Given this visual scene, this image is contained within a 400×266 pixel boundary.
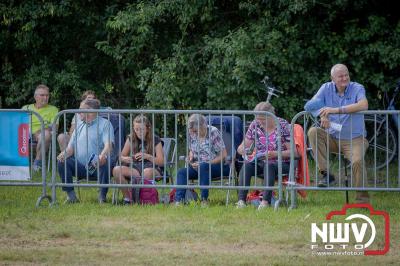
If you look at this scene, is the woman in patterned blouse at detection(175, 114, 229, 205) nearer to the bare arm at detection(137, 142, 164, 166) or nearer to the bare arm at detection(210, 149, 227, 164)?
the bare arm at detection(210, 149, 227, 164)

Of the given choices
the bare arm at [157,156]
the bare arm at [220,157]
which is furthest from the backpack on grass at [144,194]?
the bare arm at [220,157]

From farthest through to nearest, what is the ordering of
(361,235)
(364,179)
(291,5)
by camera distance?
(291,5)
(364,179)
(361,235)

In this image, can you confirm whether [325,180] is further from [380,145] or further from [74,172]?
[380,145]

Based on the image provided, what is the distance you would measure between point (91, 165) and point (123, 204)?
0.62 metres

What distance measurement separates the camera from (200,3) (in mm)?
17062

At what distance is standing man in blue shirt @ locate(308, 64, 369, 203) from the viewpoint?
12203 millimetres

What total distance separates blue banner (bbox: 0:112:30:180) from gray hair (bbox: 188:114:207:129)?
6.21ft

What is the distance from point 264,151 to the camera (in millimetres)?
12500

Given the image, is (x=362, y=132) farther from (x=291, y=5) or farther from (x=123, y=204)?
(x=291, y=5)

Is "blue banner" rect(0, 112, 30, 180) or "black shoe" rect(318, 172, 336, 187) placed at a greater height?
"blue banner" rect(0, 112, 30, 180)

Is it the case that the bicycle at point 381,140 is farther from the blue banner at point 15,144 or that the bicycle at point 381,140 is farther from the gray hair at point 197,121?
the blue banner at point 15,144

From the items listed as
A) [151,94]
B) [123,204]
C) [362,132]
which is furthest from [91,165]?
[151,94]

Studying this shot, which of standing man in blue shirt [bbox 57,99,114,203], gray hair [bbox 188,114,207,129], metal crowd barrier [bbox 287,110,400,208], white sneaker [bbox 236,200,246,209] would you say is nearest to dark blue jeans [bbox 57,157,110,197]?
standing man in blue shirt [bbox 57,99,114,203]

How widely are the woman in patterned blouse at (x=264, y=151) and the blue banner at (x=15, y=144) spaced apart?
98.5 inches
